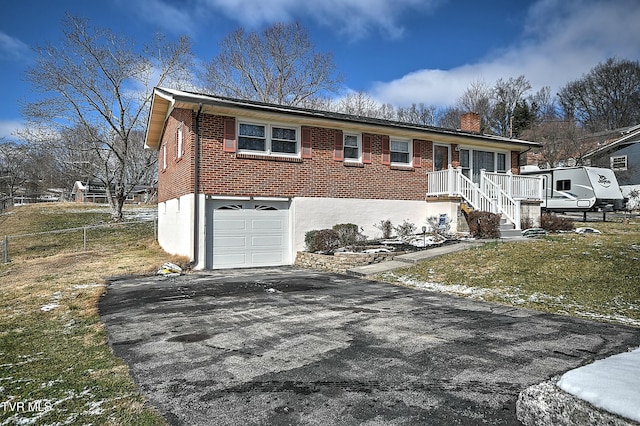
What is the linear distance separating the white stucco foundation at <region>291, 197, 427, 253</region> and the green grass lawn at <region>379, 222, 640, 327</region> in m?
4.25

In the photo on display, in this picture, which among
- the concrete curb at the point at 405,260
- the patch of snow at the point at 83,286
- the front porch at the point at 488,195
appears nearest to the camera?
the patch of snow at the point at 83,286

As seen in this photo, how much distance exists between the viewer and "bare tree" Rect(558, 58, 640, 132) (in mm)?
41656

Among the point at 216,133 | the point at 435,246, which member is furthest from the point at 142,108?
the point at 435,246

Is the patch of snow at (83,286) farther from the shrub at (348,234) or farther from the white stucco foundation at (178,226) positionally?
the shrub at (348,234)

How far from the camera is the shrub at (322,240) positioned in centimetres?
1313

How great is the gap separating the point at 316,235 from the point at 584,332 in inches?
350

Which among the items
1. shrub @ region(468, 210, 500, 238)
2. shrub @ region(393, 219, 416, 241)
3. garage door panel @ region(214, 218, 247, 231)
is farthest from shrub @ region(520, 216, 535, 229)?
garage door panel @ region(214, 218, 247, 231)

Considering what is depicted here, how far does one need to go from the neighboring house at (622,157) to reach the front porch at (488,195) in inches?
720

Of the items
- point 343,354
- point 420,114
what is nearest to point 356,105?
point 420,114

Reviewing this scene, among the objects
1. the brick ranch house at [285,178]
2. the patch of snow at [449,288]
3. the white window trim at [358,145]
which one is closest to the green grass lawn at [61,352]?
the brick ranch house at [285,178]

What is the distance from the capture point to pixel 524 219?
15523 mm

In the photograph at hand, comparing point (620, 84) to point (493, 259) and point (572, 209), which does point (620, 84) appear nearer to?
point (572, 209)

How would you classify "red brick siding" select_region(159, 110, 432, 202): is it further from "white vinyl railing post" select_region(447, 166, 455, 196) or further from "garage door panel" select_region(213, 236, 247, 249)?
"garage door panel" select_region(213, 236, 247, 249)

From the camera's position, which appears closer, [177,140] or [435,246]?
[435,246]
